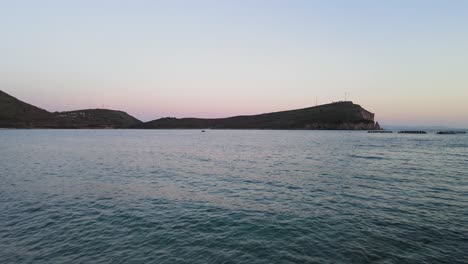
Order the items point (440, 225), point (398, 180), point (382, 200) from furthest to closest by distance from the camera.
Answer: point (398, 180) < point (382, 200) < point (440, 225)

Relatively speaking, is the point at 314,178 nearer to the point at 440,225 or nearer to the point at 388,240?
the point at 440,225

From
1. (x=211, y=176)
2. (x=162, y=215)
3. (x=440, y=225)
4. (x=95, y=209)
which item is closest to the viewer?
(x=440, y=225)

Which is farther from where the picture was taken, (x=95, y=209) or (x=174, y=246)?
(x=95, y=209)

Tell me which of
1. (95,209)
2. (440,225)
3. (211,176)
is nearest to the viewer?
(440,225)

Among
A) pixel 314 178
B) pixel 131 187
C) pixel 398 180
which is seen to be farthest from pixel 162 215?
pixel 398 180

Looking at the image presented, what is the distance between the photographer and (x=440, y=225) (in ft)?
66.9

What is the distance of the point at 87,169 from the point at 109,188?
17419 millimetres

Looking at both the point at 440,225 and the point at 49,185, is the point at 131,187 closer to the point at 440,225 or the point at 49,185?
the point at 49,185

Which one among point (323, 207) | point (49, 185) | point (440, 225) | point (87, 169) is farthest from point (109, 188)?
point (440, 225)

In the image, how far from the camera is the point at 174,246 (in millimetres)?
17000

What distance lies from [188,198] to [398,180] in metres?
26.3

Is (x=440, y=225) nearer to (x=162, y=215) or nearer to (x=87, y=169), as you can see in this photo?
(x=162, y=215)

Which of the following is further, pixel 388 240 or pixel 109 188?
pixel 109 188

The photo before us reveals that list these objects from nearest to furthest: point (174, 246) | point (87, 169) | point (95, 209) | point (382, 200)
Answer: point (174, 246), point (95, 209), point (382, 200), point (87, 169)
